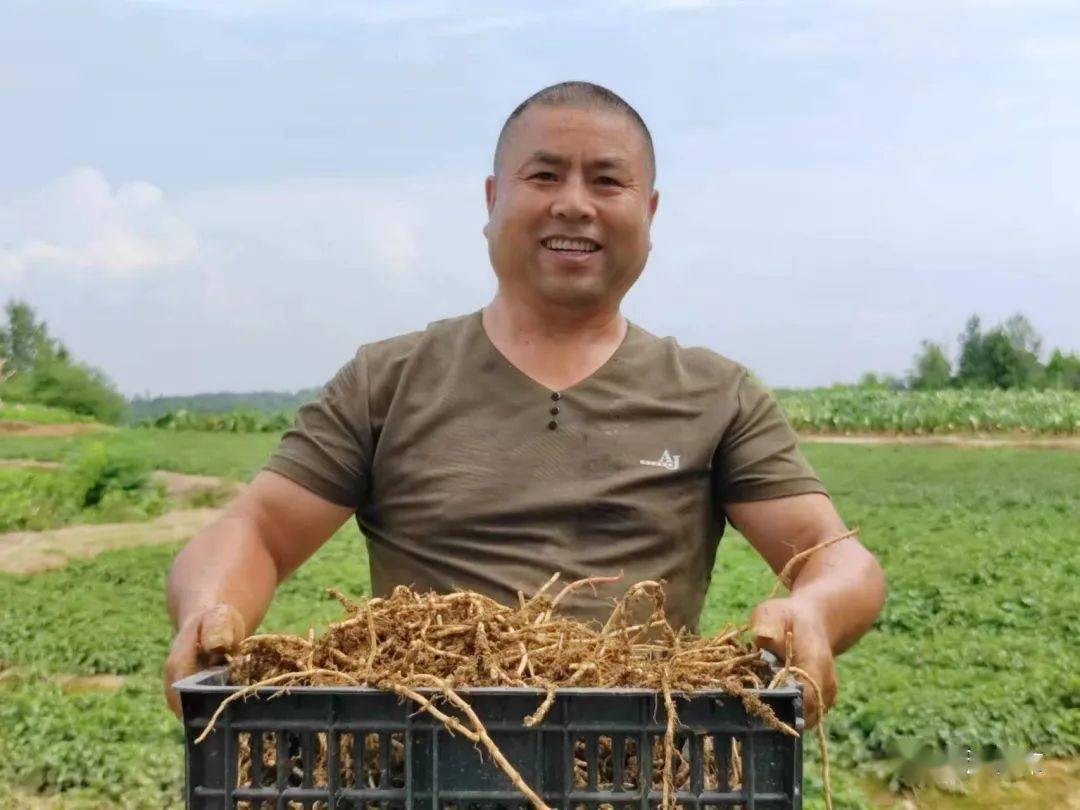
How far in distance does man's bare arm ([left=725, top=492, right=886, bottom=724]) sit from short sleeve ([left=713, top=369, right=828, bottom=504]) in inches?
0.8

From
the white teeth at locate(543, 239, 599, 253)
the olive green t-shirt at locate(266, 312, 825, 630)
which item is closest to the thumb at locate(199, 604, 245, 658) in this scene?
the olive green t-shirt at locate(266, 312, 825, 630)

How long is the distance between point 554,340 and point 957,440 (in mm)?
26015

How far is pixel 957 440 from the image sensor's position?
27.3m

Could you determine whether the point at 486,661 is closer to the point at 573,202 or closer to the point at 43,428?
the point at 573,202

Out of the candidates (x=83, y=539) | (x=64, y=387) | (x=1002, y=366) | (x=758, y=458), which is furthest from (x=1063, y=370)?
(x=758, y=458)

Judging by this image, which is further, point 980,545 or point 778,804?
point 980,545

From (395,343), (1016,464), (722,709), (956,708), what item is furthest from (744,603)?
(1016,464)

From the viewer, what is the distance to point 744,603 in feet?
28.1

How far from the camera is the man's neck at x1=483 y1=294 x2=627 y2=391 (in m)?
2.55

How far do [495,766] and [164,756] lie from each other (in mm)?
4018

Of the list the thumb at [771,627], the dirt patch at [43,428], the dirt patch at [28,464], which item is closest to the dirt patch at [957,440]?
the dirt patch at [28,464]

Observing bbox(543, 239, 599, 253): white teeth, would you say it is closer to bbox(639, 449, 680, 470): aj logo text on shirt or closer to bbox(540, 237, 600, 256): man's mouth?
bbox(540, 237, 600, 256): man's mouth

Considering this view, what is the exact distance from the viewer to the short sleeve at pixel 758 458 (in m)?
2.46

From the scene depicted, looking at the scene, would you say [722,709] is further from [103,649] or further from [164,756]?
[103,649]
